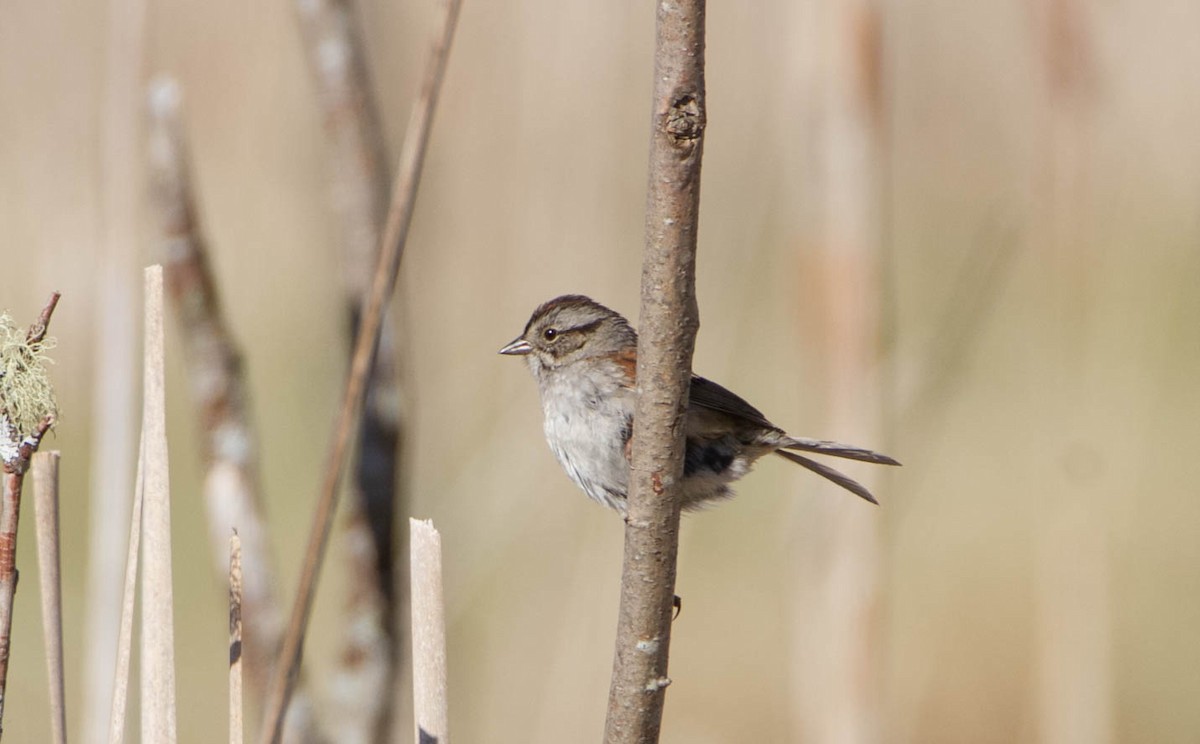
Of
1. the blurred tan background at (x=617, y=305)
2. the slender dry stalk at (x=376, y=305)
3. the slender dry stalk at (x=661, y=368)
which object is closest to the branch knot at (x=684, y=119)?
the slender dry stalk at (x=661, y=368)

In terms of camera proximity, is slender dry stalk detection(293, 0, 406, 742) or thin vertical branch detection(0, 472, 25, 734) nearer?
thin vertical branch detection(0, 472, 25, 734)

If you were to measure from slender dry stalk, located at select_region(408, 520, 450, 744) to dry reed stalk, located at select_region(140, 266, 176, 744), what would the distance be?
0.99 ft

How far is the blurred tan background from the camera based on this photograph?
2.72 m

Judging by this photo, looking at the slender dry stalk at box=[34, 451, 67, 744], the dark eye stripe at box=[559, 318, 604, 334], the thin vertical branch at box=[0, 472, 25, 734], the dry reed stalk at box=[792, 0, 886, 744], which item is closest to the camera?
the thin vertical branch at box=[0, 472, 25, 734]

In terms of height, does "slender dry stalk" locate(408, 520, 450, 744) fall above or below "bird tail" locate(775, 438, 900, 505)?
below

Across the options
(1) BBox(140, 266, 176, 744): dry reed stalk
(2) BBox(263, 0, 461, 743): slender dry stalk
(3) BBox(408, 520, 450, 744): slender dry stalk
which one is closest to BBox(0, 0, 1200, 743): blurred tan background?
(1) BBox(140, 266, 176, 744): dry reed stalk

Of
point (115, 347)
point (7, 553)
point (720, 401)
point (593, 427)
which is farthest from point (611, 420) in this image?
point (7, 553)

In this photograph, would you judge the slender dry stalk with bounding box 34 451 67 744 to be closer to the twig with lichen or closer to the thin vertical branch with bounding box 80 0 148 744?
the twig with lichen

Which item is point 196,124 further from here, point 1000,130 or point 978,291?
point 1000,130

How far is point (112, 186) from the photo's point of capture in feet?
7.90

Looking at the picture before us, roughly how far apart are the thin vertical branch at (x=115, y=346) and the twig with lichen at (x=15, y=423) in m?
1.19

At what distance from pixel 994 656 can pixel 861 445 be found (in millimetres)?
3162

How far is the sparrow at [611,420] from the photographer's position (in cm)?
248

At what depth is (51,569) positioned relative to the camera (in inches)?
55.2
